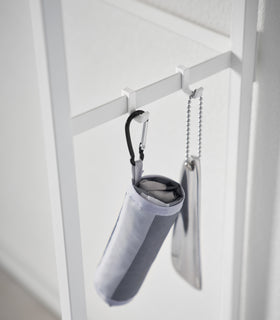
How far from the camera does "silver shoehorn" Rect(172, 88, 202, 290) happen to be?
69cm

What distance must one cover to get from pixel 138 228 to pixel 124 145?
36 cm

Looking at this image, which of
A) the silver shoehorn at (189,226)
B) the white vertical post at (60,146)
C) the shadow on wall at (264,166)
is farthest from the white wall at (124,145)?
the white vertical post at (60,146)

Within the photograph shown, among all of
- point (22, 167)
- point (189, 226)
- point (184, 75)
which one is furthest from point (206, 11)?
point (22, 167)

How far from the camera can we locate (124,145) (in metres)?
0.96

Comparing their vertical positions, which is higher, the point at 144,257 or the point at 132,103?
the point at 132,103

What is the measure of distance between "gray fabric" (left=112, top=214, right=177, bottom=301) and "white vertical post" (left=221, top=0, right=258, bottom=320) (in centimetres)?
15

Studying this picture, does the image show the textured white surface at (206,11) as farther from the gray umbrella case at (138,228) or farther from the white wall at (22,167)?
the white wall at (22,167)

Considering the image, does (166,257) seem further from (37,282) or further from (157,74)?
(37,282)

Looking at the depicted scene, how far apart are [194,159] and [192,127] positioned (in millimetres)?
148

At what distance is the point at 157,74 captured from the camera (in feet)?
2.78

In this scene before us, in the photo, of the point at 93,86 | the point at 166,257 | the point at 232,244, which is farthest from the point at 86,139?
the point at 232,244

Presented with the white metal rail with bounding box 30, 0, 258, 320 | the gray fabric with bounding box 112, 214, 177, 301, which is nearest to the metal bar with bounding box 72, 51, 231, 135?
the white metal rail with bounding box 30, 0, 258, 320

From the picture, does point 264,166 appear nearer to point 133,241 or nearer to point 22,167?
point 133,241

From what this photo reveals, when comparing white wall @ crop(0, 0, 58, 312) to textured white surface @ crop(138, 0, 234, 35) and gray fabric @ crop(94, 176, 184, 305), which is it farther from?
gray fabric @ crop(94, 176, 184, 305)
